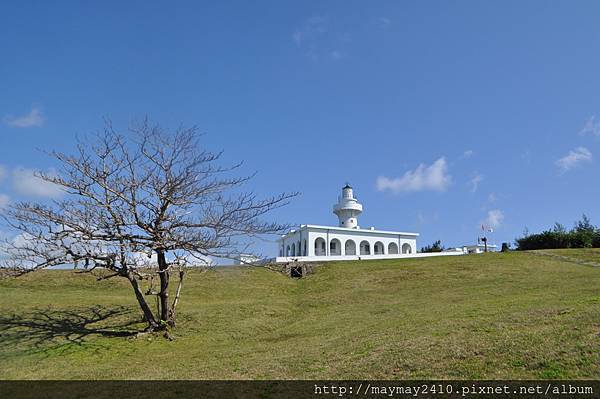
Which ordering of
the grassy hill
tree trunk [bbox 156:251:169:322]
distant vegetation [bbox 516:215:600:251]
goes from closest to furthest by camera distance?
the grassy hill, tree trunk [bbox 156:251:169:322], distant vegetation [bbox 516:215:600:251]

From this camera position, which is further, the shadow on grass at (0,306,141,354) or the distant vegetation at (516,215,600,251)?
the distant vegetation at (516,215,600,251)

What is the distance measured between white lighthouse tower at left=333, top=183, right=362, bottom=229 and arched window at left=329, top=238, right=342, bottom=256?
4409 millimetres

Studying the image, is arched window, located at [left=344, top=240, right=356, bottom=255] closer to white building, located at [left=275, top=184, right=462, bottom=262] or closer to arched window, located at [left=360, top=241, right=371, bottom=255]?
white building, located at [left=275, top=184, right=462, bottom=262]

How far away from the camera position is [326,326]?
54.4 ft

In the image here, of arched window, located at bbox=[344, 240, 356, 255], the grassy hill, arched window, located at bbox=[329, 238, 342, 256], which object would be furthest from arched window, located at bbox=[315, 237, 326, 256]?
the grassy hill

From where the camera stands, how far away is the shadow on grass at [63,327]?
1516cm

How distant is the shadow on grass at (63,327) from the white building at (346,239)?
96.7ft

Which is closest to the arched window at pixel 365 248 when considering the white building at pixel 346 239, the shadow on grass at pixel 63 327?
the white building at pixel 346 239

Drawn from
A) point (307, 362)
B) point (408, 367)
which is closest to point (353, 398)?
point (408, 367)

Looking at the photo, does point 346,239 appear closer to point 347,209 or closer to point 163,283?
point 347,209

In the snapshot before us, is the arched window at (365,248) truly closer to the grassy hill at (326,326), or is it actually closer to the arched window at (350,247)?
the arched window at (350,247)

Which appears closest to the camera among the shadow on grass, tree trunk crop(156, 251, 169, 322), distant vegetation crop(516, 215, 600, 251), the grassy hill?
the grassy hill

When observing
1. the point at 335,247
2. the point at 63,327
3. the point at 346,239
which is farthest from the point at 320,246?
the point at 63,327

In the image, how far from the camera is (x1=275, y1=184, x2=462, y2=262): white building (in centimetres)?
4978
